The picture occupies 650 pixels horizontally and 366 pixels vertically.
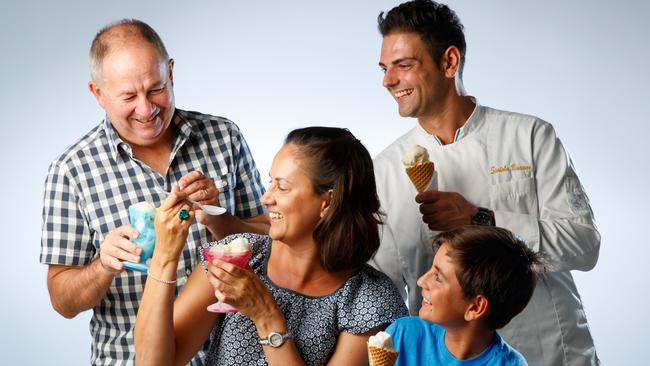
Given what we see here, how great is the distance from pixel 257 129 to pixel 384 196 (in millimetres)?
3182

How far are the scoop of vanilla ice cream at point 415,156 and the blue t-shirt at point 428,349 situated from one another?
1.97ft

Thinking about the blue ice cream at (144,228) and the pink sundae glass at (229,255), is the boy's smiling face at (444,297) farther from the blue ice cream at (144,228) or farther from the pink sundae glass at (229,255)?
the blue ice cream at (144,228)

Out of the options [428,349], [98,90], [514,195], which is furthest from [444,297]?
[98,90]

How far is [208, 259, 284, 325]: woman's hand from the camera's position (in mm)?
2693

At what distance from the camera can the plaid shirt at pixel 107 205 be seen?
3.25 meters

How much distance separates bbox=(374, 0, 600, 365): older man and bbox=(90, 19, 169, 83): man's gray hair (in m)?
0.84

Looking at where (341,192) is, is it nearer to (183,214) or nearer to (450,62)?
(183,214)

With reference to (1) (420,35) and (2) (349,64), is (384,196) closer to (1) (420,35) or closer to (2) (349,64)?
(1) (420,35)

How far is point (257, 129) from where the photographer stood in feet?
21.9

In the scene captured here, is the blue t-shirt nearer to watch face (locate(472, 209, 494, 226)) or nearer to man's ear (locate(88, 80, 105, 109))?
watch face (locate(472, 209, 494, 226))

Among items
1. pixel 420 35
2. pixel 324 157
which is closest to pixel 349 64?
pixel 420 35

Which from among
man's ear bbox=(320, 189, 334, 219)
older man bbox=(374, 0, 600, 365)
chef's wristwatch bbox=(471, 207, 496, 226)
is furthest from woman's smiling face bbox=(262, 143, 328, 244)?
chef's wristwatch bbox=(471, 207, 496, 226)

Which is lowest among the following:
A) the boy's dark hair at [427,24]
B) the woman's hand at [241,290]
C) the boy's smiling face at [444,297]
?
the boy's smiling face at [444,297]

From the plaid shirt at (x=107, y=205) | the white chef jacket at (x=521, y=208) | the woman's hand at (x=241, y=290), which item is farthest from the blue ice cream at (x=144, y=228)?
the white chef jacket at (x=521, y=208)
